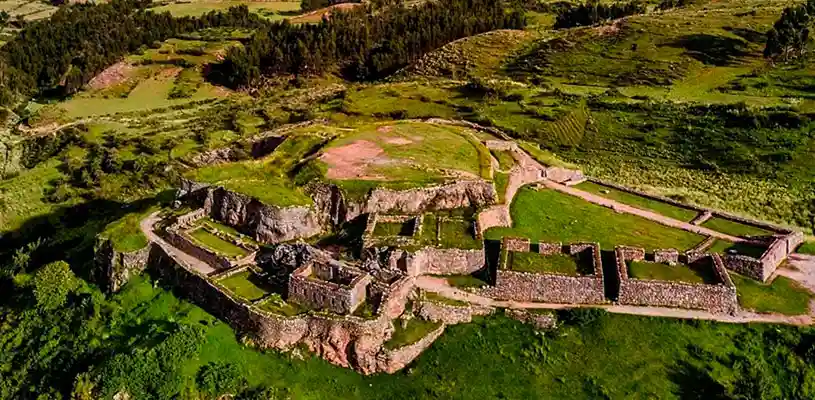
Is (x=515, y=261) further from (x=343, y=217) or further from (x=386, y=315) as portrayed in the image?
(x=343, y=217)

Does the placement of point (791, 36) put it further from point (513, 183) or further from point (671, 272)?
point (671, 272)

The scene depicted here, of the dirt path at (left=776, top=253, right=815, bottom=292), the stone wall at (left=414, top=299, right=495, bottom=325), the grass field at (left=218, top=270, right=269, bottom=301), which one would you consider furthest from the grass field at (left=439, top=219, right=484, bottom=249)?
the dirt path at (left=776, top=253, right=815, bottom=292)

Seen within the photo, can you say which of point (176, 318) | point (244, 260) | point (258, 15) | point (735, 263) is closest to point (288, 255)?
point (244, 260)

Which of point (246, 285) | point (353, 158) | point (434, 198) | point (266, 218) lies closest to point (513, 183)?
point (434, 198)

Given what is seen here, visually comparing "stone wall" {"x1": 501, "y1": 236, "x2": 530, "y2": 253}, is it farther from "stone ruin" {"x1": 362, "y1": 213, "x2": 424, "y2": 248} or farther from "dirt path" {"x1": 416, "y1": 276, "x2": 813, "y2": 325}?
"stone ruin" {"x1": 362, "y1": 213, "x2": 424, "y2": 248}

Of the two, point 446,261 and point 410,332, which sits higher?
point 446,261
